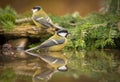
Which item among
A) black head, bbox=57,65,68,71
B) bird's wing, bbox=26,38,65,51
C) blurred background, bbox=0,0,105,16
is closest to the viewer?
black head, bbox=57,65,68,71

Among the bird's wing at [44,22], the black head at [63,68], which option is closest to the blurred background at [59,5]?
the bird's wing at [44,22]

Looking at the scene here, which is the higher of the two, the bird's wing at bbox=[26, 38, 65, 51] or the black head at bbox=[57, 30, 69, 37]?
the black head at bbox=[57, 30, 69, 37]

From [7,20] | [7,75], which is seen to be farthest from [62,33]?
[7,75]

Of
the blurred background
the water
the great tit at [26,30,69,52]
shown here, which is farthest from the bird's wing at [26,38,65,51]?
the blurred background

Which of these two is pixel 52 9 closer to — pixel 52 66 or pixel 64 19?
pixel 64 19

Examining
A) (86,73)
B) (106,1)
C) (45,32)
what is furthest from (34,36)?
(86,73)

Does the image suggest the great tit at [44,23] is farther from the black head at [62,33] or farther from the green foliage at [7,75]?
the green foliage at [7,75]

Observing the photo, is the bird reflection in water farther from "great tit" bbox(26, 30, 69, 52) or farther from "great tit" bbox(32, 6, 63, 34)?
"great tit" bbox(32, 6, 63, 34)
